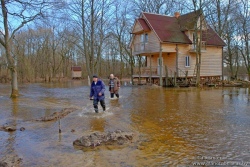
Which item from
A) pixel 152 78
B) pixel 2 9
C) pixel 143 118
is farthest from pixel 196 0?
pixel 143 118

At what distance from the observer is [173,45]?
28859mm

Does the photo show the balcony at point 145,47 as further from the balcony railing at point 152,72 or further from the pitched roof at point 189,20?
the pitched roof at point 189,20

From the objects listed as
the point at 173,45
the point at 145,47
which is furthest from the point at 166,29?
the point at 145,47

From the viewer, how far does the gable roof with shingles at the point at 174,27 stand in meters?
28.3

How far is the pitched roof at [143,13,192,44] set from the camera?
28.3 m

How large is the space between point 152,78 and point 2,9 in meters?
18.4

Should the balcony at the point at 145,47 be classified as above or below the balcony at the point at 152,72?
above

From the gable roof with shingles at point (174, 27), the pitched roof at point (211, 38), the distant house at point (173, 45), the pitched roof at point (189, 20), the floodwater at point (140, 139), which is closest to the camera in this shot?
the floodwater at point (140, 139)

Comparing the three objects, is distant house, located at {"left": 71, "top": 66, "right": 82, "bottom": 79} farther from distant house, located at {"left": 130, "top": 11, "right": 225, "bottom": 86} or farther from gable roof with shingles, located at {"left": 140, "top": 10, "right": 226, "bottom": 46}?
gable roof with shingles, located at {"left": 140, "top": 10, "right": 226, "bottom": 46}

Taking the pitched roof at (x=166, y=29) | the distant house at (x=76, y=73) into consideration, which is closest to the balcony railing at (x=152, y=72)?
the pitched roof at (x=166, y=29)

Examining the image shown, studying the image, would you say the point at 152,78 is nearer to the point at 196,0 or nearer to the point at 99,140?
the point at 196,0

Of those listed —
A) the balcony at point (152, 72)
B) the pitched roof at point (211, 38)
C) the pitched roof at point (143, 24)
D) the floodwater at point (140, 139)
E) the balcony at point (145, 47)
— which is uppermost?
the pitched roof at point (143, 24)

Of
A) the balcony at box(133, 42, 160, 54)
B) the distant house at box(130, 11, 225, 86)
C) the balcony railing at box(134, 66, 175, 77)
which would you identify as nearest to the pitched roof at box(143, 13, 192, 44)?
the distant house at box(130, 11, 225, 86)

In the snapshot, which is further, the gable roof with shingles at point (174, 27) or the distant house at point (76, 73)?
the distant house at point (76, 73)
